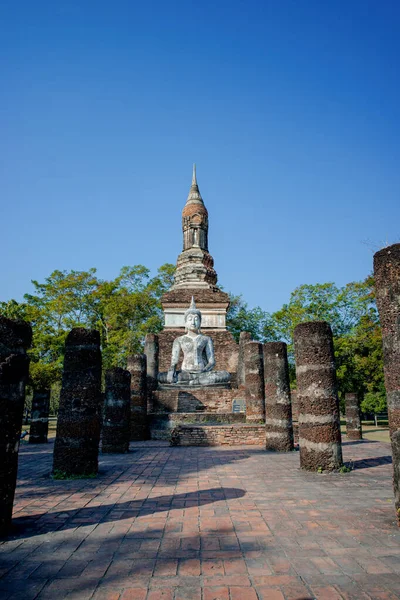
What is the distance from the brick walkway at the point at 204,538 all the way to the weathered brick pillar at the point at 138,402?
245 inches

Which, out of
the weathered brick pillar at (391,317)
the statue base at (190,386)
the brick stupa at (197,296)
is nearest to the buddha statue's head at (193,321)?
the statue base at (190,386)

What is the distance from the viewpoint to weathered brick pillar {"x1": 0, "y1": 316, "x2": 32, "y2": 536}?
4.12 meters

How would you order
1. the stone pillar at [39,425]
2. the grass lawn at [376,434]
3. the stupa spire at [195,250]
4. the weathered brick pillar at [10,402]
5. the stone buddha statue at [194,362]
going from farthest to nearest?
the stupa spire at [195,250] < the stone buddha statue at [194,362] < the grass lawn at [376,434] < the stone pillar at [39,425] < the weathered brick pillar at [10,402]

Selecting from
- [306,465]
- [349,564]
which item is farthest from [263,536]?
[306,465]

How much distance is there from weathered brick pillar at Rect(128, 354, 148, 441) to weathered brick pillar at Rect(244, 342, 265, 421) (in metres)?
3.43

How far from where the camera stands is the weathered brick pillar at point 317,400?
24.5 feet

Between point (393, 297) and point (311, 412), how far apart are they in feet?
10.8

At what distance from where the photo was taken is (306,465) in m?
7.51

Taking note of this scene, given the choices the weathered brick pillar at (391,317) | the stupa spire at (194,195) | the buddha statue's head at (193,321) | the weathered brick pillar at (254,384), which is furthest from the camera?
the stupa spire at (194,195)

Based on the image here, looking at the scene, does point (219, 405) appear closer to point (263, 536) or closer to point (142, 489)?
point (142, 489)

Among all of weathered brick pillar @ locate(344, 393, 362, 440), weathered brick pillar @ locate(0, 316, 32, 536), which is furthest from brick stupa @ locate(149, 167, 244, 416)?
weathered brick pillar @ locate(0, 316, 32, 536)

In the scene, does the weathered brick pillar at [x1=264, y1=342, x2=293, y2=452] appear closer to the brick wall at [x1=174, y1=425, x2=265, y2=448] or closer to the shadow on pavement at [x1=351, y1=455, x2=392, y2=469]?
the brick wall at [x1=174, y1=425, x2=265, y2=448]

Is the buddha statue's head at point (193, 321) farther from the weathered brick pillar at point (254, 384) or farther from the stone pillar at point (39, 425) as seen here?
the stone pillar at point (39, 425)

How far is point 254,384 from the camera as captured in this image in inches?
554
